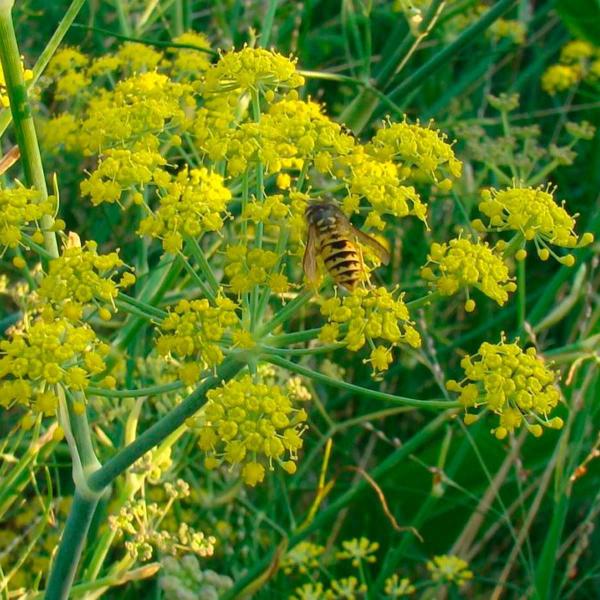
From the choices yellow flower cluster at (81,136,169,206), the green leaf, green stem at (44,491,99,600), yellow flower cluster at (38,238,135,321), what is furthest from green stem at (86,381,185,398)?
the green leaf

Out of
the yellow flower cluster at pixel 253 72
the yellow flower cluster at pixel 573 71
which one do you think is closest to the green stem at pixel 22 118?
the yellow flower cluster at pixel 253 72

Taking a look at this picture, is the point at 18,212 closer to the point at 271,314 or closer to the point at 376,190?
the point at 376,190

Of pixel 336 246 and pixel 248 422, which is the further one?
pixel 336 246

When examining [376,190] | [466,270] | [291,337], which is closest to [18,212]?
[291,337]

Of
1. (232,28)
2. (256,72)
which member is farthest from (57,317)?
(232,28)

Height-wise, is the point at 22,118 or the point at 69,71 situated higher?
the point at 22,118

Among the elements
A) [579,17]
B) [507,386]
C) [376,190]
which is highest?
[579,17]

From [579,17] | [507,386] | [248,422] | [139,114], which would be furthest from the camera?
[579,17]
